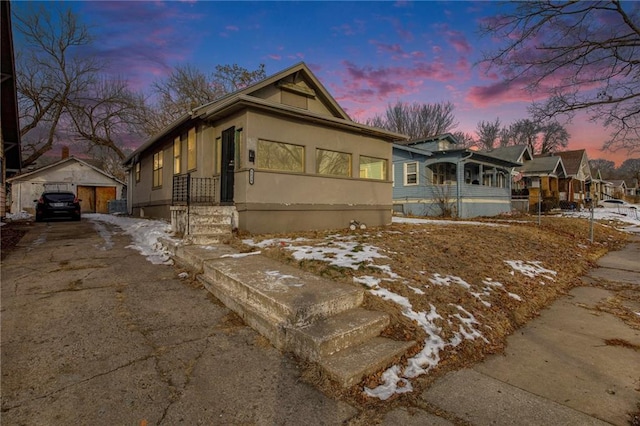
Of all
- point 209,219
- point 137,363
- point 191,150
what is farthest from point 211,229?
point 137,363

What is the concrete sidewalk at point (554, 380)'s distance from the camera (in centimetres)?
222

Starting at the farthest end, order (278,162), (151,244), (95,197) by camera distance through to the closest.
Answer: (95,197), (278,162), (151,244)

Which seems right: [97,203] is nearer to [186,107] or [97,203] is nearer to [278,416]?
[186,107]

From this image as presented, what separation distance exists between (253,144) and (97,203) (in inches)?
1076

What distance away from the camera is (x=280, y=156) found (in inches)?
338

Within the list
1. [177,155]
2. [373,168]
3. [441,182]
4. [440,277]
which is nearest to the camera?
[440,277]

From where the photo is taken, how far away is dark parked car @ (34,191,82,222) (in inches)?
567

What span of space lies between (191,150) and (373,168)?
249 inches

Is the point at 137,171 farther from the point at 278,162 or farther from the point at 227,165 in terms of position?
the point at 278,162

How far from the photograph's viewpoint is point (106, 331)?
125 inches

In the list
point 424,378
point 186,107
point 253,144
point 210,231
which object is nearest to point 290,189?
point 253,144

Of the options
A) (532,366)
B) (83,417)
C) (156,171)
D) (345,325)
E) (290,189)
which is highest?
(156,171)

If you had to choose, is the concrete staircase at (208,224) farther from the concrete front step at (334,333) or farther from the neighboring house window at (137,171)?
the neighboring house window at (137,171)

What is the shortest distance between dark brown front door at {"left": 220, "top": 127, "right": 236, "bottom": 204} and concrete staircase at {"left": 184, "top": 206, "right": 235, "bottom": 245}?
3.67ft
